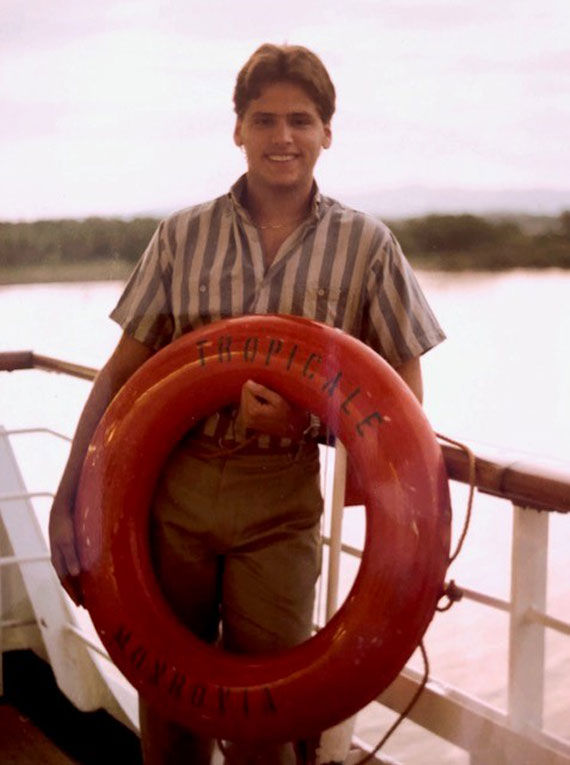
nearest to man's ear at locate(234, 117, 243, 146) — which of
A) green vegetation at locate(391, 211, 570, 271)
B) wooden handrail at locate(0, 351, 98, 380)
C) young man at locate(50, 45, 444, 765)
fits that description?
young man at locate(50, 45, 444, 765)

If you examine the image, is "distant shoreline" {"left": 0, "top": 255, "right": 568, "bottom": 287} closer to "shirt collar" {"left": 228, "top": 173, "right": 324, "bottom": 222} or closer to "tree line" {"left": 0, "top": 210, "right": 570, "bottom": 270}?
"tree line" {"left": 0, "top": 210, "right": 570, "bottom": 270}

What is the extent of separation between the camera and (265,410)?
108 cm

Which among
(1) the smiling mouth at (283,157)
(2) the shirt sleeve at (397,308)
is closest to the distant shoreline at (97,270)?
(2) the shirt sleeve at (397,308)

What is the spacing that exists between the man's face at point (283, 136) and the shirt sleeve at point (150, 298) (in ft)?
0.52

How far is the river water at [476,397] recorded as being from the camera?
4.35ft

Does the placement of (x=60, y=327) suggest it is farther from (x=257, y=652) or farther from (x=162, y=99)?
(x=257, y=652)

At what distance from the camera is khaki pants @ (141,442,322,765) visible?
1.13m

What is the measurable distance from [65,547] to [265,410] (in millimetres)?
326

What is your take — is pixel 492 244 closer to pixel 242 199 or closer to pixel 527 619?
pixel 242 199

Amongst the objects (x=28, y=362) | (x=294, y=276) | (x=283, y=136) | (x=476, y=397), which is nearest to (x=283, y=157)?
(x=283, y=136)

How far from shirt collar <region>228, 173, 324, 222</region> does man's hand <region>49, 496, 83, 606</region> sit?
16.8 inches

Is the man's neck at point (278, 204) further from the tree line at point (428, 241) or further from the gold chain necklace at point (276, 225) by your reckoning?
the tree line at point (428, 241)

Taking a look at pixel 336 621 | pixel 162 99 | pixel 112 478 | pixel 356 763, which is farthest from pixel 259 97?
pixel 356 763

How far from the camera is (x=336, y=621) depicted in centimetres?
106
